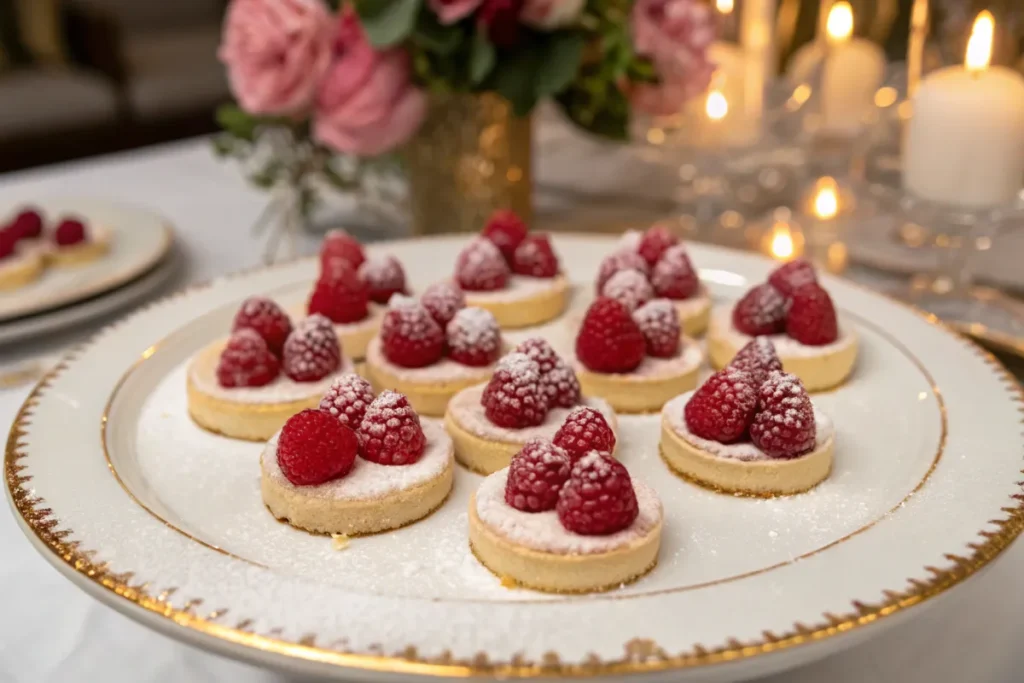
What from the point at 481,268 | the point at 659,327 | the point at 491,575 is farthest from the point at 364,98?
the point at 491,575

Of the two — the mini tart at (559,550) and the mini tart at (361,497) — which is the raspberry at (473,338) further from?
the mini tart at (559,550)

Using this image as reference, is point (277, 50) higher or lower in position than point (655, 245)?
higher

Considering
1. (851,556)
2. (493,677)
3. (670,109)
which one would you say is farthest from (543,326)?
(493,677)

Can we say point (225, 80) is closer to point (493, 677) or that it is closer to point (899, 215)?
point (899, 215)

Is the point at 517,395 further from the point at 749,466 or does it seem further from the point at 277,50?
the point at 277,50

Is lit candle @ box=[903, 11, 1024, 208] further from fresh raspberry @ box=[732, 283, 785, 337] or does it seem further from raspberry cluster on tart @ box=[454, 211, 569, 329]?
raspberry cluster on tart @ box=[454, 211, 569, 329]

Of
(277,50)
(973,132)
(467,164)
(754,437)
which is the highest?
(277,50)
